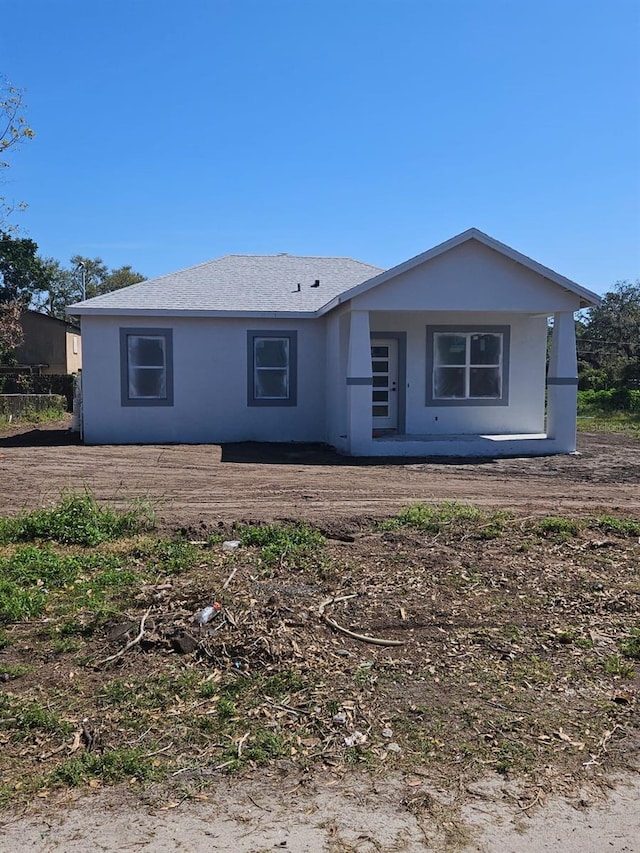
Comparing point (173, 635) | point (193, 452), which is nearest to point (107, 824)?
point (173, 635)

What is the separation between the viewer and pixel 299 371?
1717 cm

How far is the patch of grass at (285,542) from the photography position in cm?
650

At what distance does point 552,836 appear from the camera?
9.94ft

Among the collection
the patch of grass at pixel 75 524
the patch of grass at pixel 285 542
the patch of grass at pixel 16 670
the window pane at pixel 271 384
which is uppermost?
the window pane at pixel 271 384

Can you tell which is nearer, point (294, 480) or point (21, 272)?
point (294, 480)

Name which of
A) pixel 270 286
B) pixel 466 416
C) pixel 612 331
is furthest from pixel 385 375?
pixel 612 331

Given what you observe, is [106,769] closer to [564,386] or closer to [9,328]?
[564,386]

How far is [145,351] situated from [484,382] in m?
7.63

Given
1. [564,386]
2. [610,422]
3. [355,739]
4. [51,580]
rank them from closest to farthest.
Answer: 1. [355,739]
2. [51,580]
3. [564,386]
4. [610,422]

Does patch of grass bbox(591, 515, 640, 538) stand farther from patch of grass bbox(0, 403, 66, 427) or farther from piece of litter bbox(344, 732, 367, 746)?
patch of grass bbox(0, 403, 66, 427)

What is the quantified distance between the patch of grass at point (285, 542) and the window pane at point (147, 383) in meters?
9.66

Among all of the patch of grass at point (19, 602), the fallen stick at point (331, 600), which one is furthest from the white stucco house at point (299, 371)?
the patch of grass at point (19, 602)

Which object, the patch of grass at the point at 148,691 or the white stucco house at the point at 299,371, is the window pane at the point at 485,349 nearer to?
the white stucco house at the point at 299,371

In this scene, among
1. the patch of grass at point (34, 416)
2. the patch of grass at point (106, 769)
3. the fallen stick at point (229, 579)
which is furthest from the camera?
the patch of grass at point (34, 416)
